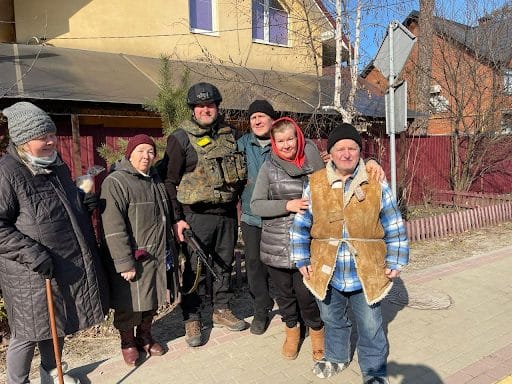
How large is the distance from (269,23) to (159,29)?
2615mm

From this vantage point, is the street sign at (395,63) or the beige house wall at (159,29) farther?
the beige house wall at (159,29)

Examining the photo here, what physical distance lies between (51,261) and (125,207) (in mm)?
646

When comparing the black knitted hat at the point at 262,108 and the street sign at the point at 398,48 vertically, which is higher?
the street sign at the point at 398,48

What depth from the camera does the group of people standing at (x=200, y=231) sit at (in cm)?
255

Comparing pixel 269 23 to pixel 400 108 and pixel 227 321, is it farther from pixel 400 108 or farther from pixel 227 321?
pixel 227 321

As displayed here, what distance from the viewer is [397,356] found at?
3.41 meters

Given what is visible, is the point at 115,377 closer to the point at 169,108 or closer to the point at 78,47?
the point at 169,108

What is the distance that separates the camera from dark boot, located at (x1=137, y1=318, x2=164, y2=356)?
3436 millimetres

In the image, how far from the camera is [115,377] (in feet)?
10.3

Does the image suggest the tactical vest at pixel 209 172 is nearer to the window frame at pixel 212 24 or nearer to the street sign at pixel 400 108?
the street sign at pixel 400 108

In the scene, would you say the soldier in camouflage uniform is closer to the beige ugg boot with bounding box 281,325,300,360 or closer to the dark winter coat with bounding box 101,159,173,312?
the dark winter coat with bounding box 101,159,173,312

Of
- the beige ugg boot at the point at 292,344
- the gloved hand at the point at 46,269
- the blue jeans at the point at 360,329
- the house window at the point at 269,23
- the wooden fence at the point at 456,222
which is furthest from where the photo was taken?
the house window at the point at 269,23

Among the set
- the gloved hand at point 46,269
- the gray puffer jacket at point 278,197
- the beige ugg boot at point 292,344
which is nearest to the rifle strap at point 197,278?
the gray puffer jacket at point 278,197

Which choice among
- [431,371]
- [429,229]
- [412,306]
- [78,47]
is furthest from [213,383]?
[78,47]
